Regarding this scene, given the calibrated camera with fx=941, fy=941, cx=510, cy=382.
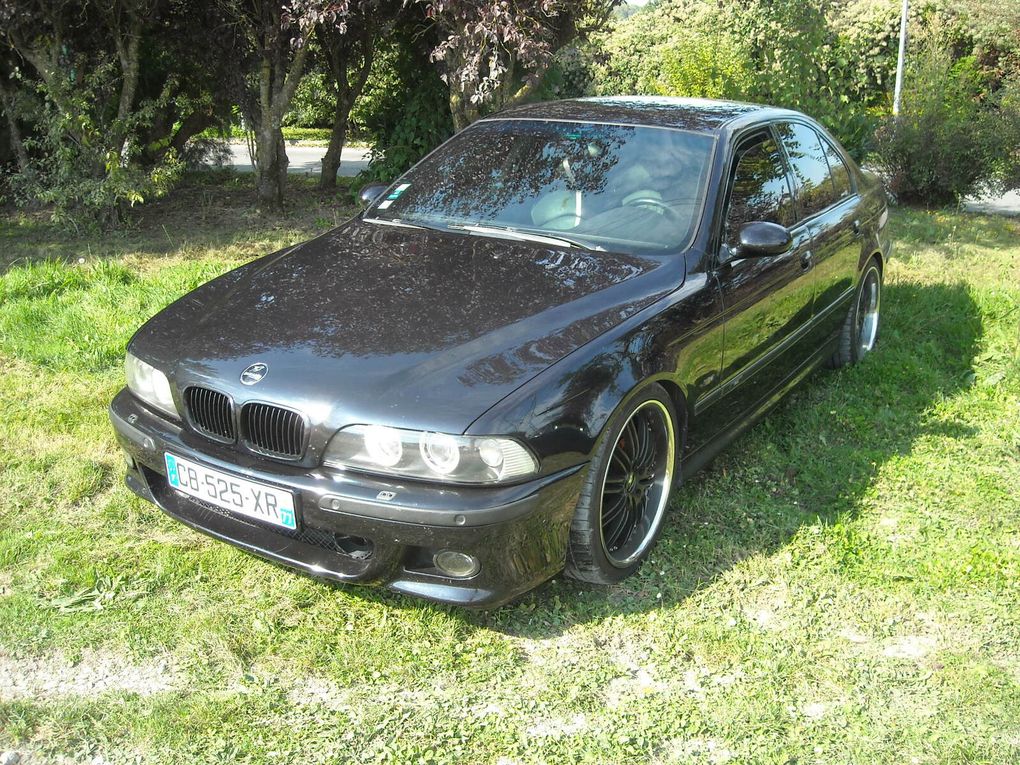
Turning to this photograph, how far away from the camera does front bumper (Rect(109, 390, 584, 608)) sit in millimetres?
2617

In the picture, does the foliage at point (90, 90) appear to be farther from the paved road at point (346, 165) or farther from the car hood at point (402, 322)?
the car hood at point (402, 322)

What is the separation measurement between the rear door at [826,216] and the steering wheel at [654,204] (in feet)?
3.36

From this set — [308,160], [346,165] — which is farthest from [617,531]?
[308,160]

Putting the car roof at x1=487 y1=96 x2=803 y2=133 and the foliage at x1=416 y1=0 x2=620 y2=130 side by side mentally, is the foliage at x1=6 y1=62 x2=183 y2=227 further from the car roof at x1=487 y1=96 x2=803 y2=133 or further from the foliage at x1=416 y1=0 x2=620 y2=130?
the car roof at x1=487 y1=96 x2=803 y2=133

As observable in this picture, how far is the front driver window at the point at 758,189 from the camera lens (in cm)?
380

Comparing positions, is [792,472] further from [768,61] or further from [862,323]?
[768,61]

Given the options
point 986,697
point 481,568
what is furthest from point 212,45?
point 986,697

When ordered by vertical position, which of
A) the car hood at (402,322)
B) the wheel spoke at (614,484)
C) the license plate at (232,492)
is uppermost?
the car hood at (402,322)

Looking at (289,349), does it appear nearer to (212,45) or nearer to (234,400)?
(234,400)

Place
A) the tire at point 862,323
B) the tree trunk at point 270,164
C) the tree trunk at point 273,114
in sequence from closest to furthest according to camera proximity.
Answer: the tire at point 862,323 → the tree trunk at point 273,114 → the tree trunk at point 270,164

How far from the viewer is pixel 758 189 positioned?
13.3ft

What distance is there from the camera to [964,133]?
10.0m

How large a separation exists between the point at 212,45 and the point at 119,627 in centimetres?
675

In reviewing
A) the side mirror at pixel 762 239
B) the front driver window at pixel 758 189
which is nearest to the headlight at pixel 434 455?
the side mirror at pixel 762 239
